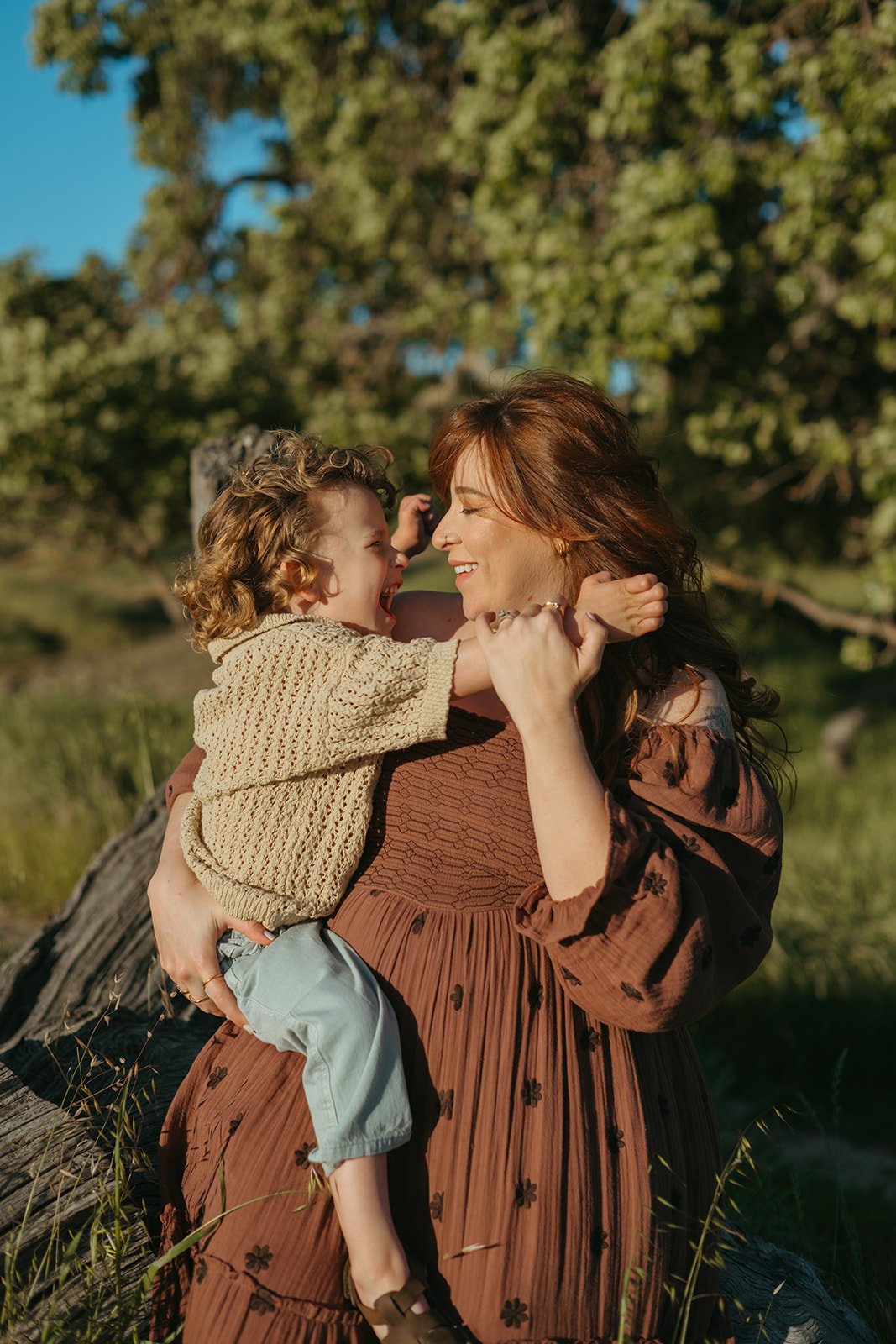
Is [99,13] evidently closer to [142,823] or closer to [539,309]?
[539,309]

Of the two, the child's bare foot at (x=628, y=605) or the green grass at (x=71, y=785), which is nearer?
the child's bare foot at (x=628, y=605)

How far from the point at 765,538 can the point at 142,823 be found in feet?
30.0

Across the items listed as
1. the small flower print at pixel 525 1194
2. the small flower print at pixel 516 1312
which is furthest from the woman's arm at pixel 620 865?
the small flower print at pixel 516 1312

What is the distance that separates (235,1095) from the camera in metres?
2.03

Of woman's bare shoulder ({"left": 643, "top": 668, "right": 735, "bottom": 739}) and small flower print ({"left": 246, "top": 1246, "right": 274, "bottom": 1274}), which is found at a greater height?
woman's bare shoulder ({"left": 643, "top": 668, "right": 735, "bottom": 739})

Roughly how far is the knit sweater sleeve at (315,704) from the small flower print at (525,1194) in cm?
77

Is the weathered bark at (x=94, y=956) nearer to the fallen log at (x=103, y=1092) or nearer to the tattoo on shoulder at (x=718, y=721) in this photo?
the fallen log at (x=103, y=1092)

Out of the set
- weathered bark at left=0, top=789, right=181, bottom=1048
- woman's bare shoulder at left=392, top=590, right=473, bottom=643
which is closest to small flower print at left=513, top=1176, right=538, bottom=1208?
woman's bare shoulder at left=392, top=590, right=473, bottom=643

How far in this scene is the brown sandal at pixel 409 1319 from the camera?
67.0 inches

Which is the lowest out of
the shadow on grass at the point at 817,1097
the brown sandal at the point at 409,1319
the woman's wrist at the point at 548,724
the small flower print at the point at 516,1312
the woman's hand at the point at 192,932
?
the shadow on grass at the point at 817,1097

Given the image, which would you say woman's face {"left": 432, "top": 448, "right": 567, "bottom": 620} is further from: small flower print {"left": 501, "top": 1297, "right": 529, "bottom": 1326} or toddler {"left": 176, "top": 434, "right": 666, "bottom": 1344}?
small flower print {"left": 501, "top": 1297, "right": 529, "bottom": 1326}

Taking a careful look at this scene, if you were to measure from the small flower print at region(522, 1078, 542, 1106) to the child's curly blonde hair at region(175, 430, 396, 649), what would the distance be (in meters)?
1.09

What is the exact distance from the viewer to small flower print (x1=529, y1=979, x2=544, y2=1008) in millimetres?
1911

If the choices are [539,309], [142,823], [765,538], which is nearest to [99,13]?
[539,309]
